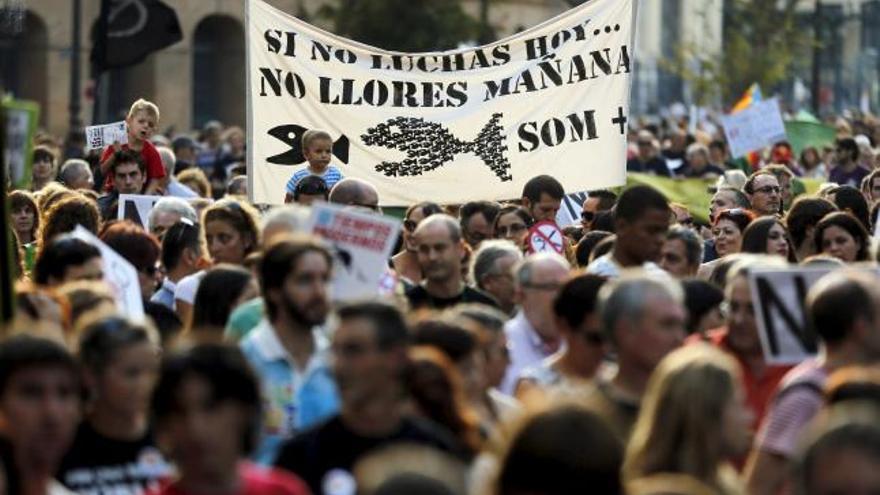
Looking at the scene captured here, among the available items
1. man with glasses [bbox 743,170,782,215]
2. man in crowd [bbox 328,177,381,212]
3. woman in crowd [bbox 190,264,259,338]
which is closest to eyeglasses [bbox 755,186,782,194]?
man with glasses [bbox 743,170,782,215]

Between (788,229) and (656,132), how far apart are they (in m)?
24.7

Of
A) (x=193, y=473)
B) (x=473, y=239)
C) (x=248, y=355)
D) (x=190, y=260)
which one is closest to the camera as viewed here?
(x=193, y=473)

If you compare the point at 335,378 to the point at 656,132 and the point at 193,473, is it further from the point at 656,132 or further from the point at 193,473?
the point at 656,132

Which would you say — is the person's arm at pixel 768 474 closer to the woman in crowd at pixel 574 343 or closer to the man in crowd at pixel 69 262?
the woman in crowd at pixel 574 343

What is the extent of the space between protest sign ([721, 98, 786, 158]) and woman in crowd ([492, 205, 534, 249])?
11.2 meters

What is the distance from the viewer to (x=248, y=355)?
8.27 metres

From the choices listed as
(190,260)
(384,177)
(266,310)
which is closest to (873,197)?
(384,177)

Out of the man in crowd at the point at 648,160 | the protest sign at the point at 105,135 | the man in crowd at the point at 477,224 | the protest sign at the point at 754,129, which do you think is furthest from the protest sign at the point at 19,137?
the man in crowd at the point at 648,160

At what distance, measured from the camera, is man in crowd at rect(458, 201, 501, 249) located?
14.2 meters

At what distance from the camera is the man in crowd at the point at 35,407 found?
6.70 meters

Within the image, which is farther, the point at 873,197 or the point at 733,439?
the point at 873,197

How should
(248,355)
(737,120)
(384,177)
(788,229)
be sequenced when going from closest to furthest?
(248,355) < (788,229) < (384,177) < (737,120)

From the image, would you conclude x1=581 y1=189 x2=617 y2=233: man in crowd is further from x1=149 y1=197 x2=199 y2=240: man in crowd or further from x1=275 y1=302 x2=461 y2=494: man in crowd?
x1=275 y1=302 x2=461 y2=494: man in crowd

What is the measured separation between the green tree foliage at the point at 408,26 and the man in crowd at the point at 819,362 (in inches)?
1418
